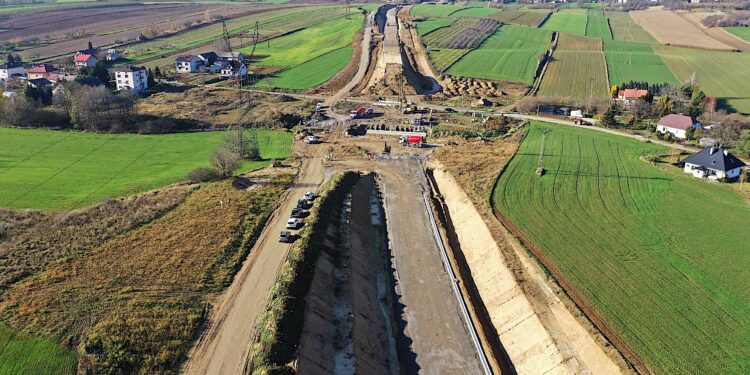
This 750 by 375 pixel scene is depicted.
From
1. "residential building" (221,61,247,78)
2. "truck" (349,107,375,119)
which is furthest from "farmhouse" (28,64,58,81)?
"truck" (349,107,375,119)

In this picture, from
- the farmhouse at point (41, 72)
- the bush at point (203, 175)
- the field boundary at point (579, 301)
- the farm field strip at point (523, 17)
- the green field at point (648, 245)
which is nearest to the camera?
the field boundary at point (579, 301)

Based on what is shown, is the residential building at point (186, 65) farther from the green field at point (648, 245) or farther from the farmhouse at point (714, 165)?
the farmhouse at point (714, 165)

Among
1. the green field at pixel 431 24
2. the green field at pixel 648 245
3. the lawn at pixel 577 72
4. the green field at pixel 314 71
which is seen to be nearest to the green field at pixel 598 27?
the lawn at pixel 577 72

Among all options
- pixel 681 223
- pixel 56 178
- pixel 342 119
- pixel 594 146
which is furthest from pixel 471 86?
pixel 56 178

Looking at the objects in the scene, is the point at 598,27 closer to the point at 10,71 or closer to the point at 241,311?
the point at 10,71

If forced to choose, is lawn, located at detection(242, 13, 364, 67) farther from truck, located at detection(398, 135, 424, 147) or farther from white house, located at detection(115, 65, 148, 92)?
truck, located at detection(398, 135, 424, 147)
